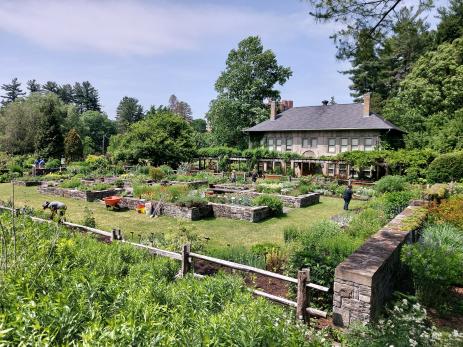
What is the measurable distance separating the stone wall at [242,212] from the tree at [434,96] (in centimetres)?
1962

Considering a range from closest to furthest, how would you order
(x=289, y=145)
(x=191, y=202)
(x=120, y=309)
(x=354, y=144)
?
1. (x=120, y=309)
2. (x=191, y=202)
3. (x=354, y=144)
4. (x=289, y=145)

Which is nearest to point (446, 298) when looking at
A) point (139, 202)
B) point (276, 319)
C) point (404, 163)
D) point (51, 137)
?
point (276, 319)

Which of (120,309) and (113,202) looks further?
(113,202)

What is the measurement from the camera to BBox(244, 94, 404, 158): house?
105 ft

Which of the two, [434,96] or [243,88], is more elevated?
[243,88]

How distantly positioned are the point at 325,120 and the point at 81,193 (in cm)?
2565

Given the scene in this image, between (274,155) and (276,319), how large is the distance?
31.7 meters

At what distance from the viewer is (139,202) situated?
15.7m

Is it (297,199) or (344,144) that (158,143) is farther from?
(344,144)

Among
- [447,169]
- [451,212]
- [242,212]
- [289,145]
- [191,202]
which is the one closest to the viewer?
[451,212]

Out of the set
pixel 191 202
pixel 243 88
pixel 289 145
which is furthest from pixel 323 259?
pixel 243 88

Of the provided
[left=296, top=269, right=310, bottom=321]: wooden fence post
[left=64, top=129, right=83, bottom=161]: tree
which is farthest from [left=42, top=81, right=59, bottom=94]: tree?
[left=296, top=269, right=310, bottom=321]: wooden fence post

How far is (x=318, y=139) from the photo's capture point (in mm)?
35531

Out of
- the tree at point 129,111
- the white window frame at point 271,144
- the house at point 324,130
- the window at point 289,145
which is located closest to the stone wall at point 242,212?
the house at point 324,130
